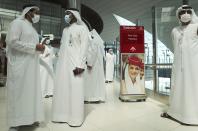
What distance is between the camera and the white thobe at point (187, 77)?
3.58m

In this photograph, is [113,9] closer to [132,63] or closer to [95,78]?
[132,63]

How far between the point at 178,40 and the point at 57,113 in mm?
2260

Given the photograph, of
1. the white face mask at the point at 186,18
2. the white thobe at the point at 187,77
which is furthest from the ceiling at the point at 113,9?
the white thobe at the point at 187,77

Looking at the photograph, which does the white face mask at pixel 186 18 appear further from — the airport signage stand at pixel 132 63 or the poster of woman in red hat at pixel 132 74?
the poster of woman in red hat at pixel 132 74

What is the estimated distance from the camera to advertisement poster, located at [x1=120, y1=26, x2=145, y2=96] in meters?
5.45

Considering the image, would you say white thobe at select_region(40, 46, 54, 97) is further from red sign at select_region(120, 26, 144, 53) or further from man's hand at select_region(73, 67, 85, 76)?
man's hand at select_region(73, 67, 85, 76)

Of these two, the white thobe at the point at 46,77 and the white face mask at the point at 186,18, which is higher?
the white face mask at the point at 186,18

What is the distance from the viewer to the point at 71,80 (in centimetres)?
362

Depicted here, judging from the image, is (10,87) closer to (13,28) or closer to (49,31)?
(13,28)

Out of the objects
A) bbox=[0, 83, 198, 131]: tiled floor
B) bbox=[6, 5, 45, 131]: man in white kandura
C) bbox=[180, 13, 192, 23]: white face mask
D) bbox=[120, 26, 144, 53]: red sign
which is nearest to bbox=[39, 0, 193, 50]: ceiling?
bbox=[120, 26, 144, 53]: red sign

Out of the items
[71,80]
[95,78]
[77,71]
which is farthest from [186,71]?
[95,78]

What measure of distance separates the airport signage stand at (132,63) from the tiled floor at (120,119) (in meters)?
0.40

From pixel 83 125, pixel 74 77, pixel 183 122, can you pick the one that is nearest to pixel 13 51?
pixel 74 77

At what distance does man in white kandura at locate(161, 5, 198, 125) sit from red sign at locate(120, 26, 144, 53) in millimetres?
1695
